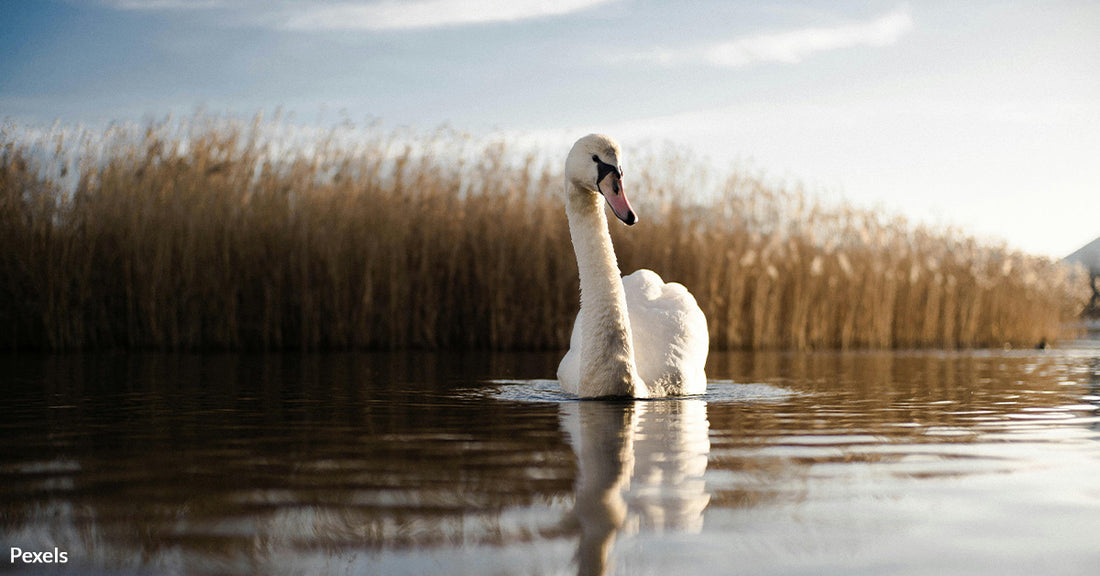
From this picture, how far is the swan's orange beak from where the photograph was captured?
4.90m

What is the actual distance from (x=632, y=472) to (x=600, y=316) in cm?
231

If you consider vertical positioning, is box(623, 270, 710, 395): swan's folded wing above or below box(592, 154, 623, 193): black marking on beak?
below

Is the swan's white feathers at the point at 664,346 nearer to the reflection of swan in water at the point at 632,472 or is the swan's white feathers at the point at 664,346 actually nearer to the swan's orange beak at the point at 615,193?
the reflection of swan in water at the point at 632,472

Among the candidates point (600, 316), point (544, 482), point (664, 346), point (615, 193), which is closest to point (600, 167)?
point (615, 193)

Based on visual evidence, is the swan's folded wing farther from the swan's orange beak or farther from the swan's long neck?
the swan's orange beak

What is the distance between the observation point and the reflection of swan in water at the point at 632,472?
228 centimetres

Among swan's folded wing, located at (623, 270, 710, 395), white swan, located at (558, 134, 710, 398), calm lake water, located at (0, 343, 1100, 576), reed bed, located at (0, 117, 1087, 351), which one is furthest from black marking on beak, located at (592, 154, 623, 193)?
reed bed, located at (0, 117, 1087, 351)

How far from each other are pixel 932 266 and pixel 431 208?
6.58 metres

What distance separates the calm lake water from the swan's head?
1.06 meters

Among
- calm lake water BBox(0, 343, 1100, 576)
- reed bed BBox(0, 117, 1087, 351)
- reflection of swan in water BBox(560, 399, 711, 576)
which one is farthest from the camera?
reed bed BBox(0, 117, 1087, 351)

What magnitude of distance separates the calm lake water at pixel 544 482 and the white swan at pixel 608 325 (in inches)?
7.4

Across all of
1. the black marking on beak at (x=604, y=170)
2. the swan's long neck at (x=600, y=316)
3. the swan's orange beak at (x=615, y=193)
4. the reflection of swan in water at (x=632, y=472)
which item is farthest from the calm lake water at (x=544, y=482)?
the black marking on beak at (x=604, y=170)

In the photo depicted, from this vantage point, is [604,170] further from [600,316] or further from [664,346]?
[664,346]

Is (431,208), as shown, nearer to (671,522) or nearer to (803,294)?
(803,294)
